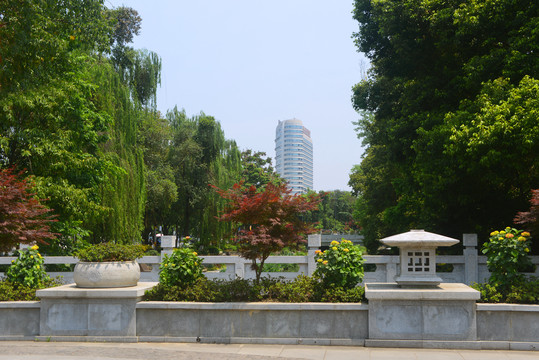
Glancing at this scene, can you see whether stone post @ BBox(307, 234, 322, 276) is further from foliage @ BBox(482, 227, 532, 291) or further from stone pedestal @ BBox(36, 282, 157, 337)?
stone pedestal @ BBox(36, 282, 157, 337)

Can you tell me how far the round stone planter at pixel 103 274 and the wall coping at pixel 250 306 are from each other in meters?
0.72

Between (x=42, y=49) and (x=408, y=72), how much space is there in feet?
47.2

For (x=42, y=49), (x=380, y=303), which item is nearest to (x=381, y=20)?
(x=42, y=49)

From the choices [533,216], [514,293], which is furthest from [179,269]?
[533,216]

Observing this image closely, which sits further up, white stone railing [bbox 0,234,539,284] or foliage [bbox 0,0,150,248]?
foliage [bbox 0,0,150,248]

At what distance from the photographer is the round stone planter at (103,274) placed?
10133mm

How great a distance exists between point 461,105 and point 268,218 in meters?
9.85

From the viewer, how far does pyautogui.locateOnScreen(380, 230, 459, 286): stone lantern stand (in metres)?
9.70

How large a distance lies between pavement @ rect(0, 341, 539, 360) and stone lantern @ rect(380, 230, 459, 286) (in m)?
1.36


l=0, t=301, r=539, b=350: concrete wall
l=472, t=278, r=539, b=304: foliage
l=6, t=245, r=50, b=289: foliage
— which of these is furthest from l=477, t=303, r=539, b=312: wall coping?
l=6, t=245, r=50, b=289: foliage

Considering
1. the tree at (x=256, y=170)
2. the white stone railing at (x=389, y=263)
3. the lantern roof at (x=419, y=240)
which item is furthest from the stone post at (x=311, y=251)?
the tree at (x=256, y=170)

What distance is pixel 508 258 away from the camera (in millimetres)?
9945

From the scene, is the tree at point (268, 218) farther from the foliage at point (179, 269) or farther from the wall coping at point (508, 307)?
the wall coping at point (508, 307)

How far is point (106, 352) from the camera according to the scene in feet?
28.6
